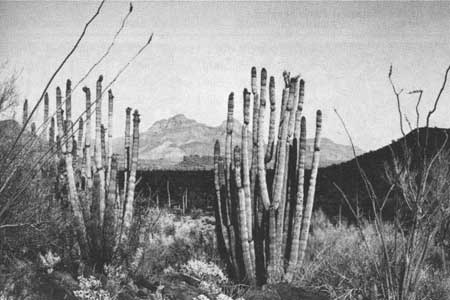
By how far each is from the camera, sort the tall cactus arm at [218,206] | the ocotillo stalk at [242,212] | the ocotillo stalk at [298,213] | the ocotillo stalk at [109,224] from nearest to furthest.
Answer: the ocotillo stalk at [242,212] < the ocotillo stalk at [298,213] < the ocotillo stalk at [109,224] < the tall cactus arm at [218,206]

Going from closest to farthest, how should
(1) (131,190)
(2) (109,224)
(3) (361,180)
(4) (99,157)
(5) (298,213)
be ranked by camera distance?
(5) (298,213), (2) (109,224), (1) (131,190), (4) (99,157), (3) (361,180)

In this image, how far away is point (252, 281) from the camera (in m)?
5.88

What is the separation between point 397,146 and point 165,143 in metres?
120

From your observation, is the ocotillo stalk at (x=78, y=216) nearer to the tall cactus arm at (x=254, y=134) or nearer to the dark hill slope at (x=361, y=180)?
the tall cactus arm at (x=254, y=134)

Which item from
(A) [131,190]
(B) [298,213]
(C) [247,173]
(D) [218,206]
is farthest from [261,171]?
(A) [131,190]

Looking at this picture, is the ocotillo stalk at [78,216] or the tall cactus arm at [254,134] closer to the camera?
the tall cactus arm at [254,134]

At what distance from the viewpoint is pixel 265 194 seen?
5.81m

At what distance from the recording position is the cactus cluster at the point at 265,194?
5.77m

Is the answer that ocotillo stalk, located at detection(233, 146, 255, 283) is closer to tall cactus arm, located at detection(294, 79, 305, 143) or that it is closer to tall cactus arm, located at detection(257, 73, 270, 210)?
tall cactus arm, located at detection(257, 73, 270, 210)

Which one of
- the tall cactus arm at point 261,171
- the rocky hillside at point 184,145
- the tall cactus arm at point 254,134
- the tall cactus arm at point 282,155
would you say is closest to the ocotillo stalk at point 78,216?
the tall cactus arm at point 254,134

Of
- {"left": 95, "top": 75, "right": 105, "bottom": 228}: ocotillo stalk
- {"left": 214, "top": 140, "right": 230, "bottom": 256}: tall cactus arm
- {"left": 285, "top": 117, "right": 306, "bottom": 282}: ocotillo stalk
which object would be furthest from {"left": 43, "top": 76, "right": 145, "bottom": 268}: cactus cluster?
{"left": 285, "top": 117, "right": 306, "bottom": 282}: ocotillo stalk

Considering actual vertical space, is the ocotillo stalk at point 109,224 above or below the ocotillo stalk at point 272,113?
below

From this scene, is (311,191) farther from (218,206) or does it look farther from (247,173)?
(218,206)

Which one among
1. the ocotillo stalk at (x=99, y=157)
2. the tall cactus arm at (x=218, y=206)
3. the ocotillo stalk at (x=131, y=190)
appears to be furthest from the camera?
the ocotillo stalk at (x=99, y=157)
